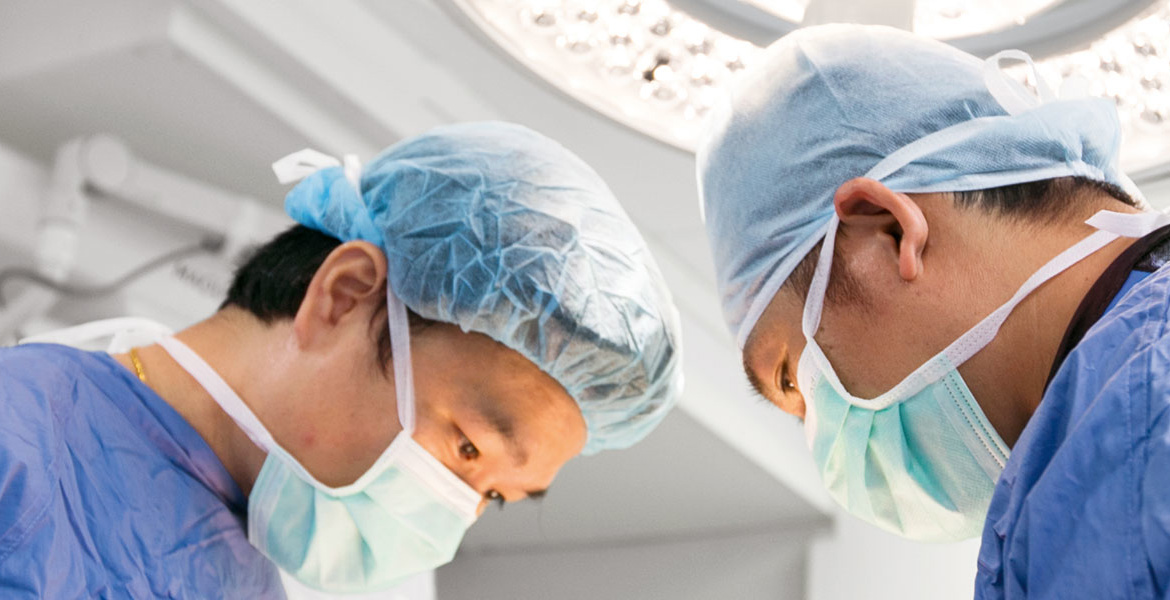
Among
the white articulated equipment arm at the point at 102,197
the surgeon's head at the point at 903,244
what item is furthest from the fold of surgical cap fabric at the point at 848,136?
the white articulated equipment arm at the point at 102,197

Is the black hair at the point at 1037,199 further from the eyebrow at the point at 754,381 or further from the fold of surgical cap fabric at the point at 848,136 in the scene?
the eyebrow at the point at 754,381

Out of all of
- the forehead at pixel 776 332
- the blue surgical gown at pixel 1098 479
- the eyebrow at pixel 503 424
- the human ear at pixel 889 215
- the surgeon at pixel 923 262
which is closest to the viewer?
the blue surgical gown at pixel 1098 479

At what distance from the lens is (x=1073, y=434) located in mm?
778

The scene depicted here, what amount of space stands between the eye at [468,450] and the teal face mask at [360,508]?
35 millimetres

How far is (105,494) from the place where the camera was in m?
1.19

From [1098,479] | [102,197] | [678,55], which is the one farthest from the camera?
[102,197]

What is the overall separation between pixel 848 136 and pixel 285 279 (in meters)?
0.75

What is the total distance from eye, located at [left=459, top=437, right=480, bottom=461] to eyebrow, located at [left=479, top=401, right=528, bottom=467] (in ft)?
0.14

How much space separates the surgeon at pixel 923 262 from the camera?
1.00 m

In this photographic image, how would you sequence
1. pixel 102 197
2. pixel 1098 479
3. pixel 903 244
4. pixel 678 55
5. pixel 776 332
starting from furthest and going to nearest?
pixel 102 197 < pixel 678 55 < pixel 776 332 < pixel 903 244 < pixel 1098 479

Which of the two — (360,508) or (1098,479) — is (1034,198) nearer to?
(1098,479)

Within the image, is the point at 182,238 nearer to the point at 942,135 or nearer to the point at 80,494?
the point at 80,494

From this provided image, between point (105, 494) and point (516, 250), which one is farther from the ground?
point (516, 250)

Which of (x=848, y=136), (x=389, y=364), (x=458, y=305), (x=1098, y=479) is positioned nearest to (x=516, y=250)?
(x=458, y=305)
